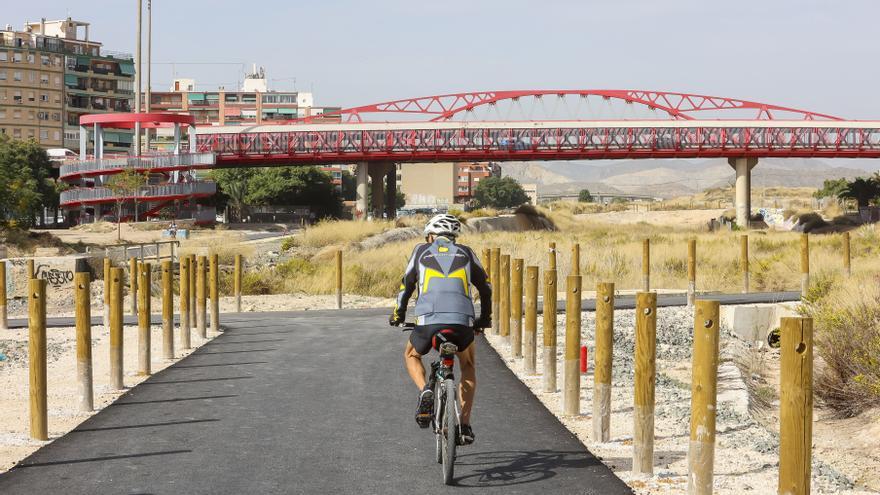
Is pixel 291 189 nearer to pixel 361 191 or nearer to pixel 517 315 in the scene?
pixel 361 191

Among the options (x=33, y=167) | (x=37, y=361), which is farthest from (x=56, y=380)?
(x=33, y=167)

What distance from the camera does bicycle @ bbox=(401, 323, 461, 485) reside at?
7.47m

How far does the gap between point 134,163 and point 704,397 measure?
71.3 metres

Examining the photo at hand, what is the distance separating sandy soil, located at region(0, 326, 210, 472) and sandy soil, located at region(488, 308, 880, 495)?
421 centimetres

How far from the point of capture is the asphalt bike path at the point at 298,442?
752 centimetres

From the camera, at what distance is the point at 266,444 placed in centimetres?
872

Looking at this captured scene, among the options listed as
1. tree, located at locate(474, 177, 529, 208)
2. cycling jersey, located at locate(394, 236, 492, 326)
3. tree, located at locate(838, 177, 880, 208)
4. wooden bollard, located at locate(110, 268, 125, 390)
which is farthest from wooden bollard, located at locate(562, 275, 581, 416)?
tree, located at locate(474, 177, 529, 208)

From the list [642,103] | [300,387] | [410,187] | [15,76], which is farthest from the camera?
[410,187]

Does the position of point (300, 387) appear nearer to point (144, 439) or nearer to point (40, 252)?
point (144, 439)

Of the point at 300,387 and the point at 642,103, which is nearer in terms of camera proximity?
the point at 300,387

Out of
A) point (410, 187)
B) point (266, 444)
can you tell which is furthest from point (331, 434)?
point (410, 187)

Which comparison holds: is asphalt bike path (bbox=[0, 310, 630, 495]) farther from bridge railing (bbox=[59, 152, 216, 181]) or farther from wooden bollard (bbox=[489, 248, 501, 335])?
bridge railing (bbox=[59, 152, 216, 181])

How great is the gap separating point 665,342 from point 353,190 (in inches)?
6150

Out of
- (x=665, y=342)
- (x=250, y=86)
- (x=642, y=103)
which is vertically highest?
(x=250, y=86)
